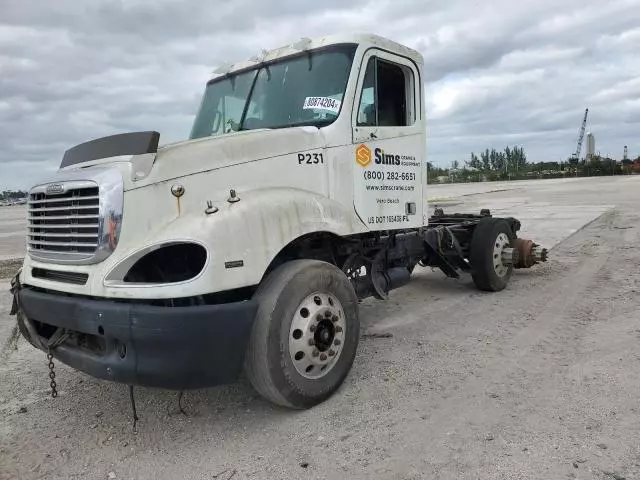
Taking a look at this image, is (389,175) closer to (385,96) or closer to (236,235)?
(385,96)

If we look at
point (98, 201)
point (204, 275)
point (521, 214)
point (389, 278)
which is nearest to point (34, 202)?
point (98, 201)

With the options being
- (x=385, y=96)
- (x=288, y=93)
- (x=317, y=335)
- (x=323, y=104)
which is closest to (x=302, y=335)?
(x=317, y=335)

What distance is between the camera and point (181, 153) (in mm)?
3682

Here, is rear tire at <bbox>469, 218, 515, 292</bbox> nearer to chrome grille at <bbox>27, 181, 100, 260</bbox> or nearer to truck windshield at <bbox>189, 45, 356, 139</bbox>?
truck windshield at <bbox>189, 45, 356, 139</bbox>

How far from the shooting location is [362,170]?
481 cm

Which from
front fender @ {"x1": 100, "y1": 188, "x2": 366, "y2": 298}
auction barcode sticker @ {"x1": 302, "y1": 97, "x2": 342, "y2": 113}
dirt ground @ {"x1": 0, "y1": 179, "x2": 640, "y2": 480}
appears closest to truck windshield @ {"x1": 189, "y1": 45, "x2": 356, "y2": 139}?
auction barcode sticker @ {"x1": 302, "y1": 97, "x2": 342, "y2": 113}

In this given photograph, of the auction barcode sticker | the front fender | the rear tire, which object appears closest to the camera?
the front fender

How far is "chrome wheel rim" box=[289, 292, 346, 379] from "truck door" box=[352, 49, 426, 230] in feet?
3.61

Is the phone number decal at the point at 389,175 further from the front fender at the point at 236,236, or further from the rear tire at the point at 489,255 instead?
the rear tire at the point at 489,255

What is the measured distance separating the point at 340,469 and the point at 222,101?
142 inches

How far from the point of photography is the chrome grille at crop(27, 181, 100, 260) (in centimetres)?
348

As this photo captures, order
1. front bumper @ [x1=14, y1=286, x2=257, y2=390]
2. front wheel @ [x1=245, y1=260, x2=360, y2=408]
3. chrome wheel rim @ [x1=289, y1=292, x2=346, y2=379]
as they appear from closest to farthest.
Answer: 1. front bumper @ [x1=14, y1=286, x2=257, y2=390]
2. front wheel @ [x1=245, y1=260, x2=360, y2=408]
3. chrome wheel rim @ [x1=289, y1=292, x2=346, y2=379]

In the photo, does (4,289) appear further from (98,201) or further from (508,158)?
(508,158)

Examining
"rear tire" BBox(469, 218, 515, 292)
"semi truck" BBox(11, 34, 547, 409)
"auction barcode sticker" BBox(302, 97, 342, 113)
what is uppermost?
"auction barcode sticker" BBox(302, 97, 342, 113)
